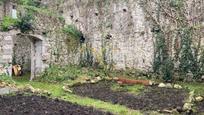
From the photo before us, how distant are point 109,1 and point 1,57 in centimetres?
Answer: 560

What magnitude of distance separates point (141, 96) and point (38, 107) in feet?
12.7

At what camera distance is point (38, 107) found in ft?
36.7

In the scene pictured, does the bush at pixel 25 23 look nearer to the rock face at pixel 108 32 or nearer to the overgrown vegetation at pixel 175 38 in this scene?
the rock face at pixel 108 32

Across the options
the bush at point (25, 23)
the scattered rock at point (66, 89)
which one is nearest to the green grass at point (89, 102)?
the scattered rock at point (66, 89)

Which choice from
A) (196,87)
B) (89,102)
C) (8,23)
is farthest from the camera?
(8,23)

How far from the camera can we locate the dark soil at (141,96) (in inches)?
484

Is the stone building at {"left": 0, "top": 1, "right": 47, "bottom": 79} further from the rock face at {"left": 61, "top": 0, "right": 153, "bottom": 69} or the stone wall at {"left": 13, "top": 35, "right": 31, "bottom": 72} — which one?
the rock face at {"left": 61, "top": 0, "right": 153, "bottom": 69}

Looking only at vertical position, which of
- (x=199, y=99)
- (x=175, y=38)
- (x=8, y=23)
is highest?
(x=8, y=23)

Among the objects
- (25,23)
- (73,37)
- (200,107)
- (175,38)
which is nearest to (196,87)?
(175,38)

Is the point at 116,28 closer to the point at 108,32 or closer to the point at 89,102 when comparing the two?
the point at 108,32

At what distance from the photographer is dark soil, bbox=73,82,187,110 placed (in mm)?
12289

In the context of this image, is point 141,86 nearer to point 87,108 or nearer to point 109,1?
point 87,108

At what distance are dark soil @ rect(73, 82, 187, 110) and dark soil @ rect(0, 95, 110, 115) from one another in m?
1.59

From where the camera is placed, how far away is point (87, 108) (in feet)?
38.0
